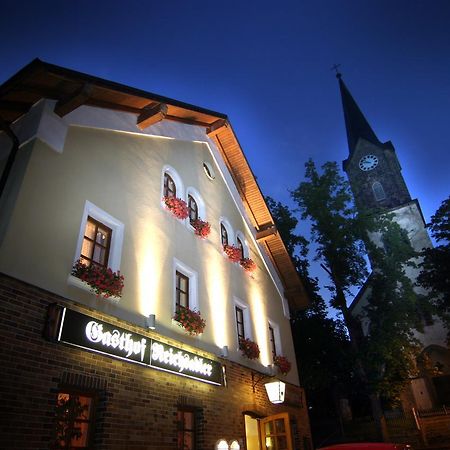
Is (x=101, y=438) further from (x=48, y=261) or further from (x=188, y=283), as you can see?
(x=188, y=283)

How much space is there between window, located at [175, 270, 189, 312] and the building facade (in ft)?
66.2

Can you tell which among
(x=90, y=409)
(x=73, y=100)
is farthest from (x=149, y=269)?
(x=73, y=100)

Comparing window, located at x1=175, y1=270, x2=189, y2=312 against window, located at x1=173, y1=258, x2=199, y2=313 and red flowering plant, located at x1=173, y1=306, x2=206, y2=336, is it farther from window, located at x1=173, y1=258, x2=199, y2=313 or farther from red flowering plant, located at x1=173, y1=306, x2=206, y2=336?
red flowering plant, located at x1=173, y1=306, x2=206, y2=336

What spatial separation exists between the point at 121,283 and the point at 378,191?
3732 centimetres

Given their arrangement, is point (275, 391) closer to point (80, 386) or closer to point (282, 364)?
point (282, 364)

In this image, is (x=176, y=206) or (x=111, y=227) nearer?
(x=111, y=227)

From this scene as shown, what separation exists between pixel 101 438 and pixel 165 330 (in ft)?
8.80

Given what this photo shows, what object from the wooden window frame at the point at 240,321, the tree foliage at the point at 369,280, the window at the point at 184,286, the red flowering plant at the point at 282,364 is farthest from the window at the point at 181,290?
the tree foliage at the point at 369,280

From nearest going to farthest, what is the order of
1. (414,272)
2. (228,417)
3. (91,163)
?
1. (91,163)
2. (228,417)
3. (414,272)

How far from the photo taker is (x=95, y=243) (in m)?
7.73

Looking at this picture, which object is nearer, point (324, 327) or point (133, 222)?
point (133, 222)

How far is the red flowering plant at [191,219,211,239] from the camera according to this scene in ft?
37.0

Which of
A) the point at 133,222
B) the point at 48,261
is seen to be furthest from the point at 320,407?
the point at 48,261

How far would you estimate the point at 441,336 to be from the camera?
29969 mm
